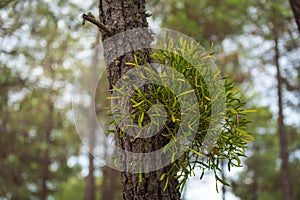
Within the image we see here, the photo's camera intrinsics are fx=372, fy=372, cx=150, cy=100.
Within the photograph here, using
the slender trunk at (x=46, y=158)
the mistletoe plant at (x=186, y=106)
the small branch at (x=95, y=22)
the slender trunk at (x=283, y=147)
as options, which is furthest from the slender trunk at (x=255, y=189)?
the small branch at (x=95, y=22)

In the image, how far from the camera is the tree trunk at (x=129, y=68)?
3.46ft

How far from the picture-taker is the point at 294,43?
18.9ft

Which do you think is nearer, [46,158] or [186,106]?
[186,106]

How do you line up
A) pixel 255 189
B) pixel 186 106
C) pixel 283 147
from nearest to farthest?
pixel 186 106, pixel 283 147, pixel 255 189

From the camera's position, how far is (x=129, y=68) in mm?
1116

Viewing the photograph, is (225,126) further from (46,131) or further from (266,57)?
(46,131)

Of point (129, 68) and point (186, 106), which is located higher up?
point (129, 68)

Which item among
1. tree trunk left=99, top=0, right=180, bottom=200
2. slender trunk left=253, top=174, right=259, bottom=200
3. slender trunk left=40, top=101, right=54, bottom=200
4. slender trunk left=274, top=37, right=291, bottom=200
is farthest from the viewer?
slender trunk left=253, top=174, right=259, bottom=200

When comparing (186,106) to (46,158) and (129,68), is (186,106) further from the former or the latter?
(46,158)

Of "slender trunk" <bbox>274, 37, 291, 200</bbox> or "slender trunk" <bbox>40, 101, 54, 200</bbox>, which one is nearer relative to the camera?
"slender trunk" <bbox>274, 37, 291, 200</bbox>

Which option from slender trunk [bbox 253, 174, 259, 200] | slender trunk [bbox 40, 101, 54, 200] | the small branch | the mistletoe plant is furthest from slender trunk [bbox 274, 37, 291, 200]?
the small branch

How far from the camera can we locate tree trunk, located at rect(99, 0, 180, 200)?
105 centimetres

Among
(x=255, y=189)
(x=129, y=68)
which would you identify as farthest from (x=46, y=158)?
(x=129, y=68)

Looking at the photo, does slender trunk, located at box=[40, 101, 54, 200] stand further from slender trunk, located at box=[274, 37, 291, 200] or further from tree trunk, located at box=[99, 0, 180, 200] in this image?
tree trunk, located at box=[99, 0, 180, 200]
